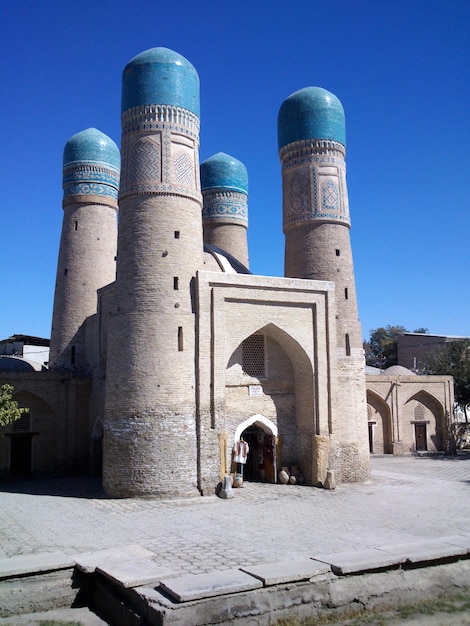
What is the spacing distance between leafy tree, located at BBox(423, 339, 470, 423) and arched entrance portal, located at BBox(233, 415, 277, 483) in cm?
1357

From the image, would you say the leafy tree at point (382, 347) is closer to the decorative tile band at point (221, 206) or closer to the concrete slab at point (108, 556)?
the decorative tile band at point (221, 206)

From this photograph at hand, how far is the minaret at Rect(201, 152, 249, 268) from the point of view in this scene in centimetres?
2519

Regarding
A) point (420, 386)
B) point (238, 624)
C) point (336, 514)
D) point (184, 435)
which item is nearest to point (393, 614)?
point (238, 624)

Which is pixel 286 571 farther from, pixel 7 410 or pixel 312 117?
pixel 312 117

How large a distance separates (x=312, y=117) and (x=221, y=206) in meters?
6.73

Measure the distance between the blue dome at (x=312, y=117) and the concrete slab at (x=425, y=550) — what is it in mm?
13398

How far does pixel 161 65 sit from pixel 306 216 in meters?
6.24

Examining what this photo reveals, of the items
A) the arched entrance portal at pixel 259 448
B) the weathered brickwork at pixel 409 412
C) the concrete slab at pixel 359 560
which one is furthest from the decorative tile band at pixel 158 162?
the weathered brickwork at pixel 409 412

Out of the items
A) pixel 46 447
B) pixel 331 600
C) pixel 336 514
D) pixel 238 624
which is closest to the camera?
pixel 238 624

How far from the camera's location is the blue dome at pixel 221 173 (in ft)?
82.9

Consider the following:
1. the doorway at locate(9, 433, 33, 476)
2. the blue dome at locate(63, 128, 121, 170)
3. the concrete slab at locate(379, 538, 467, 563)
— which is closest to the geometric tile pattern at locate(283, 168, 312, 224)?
the blue dome at locate(63, 128, 121, 170)

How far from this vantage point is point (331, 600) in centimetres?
817

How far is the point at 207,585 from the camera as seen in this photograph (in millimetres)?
7617

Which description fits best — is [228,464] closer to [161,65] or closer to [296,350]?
[296,350]
